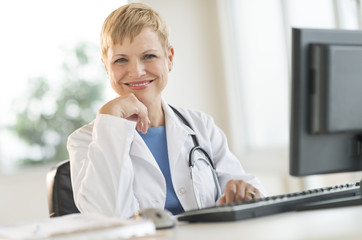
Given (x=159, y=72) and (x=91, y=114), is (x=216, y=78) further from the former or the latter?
(x=159, y=72)

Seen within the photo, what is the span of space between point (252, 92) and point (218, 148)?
10.5 feet

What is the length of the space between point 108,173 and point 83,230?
629mm

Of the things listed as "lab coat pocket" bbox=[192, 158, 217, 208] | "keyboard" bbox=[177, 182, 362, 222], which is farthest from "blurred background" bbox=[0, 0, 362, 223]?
"keyboard" bbox=[177, 182, 362, 222]

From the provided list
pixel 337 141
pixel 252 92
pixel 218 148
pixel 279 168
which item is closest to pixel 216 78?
pixel 252 92

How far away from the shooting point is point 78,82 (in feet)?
16.0

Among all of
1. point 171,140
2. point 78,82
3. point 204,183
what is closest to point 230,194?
point 204,183

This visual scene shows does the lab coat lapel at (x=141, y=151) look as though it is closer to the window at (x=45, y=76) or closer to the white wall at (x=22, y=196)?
the white wall at (x=22, y=196)

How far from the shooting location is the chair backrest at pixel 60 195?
177 centimetres

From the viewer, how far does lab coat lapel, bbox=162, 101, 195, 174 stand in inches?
70.2

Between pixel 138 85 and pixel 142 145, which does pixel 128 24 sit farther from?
pixel 142 145

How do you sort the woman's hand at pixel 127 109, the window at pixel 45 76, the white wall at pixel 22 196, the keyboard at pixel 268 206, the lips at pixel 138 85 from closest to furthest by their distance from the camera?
1. the keyboard at pixel 268 206
2. the woman's hand at pixel 127 109
3. the lips at pixel 138 85
4. the white wall at pixel 22 196
5. the window at pixel 45 76

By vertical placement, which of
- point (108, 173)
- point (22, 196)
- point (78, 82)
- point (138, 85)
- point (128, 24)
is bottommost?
point (22, 196)

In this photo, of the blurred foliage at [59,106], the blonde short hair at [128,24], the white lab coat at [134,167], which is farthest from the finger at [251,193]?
the blurred foliage at [59,106]

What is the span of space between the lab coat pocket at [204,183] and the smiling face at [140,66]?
285 millimetres
